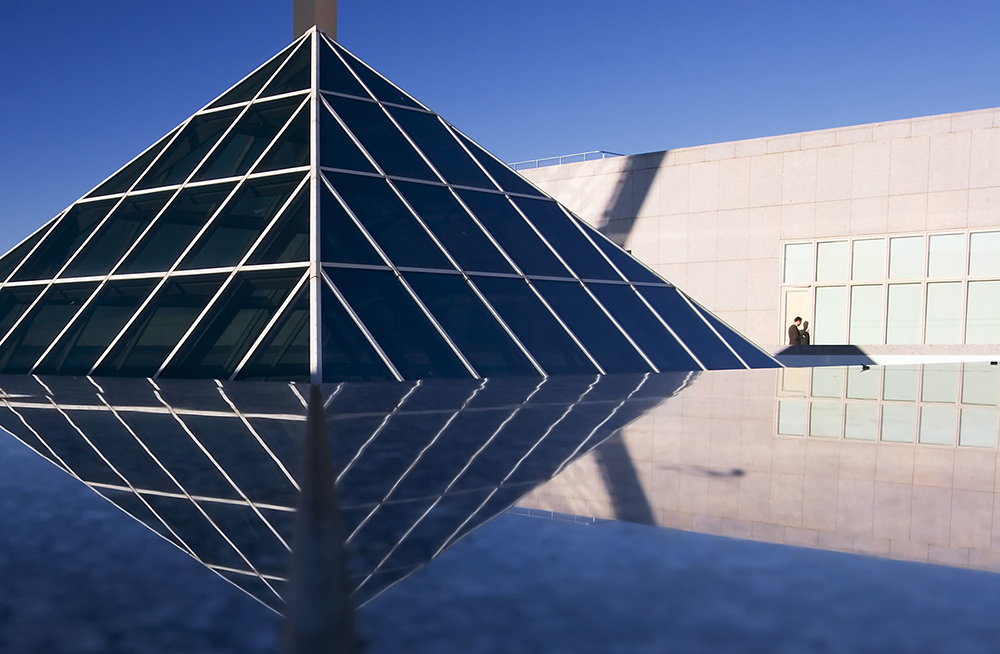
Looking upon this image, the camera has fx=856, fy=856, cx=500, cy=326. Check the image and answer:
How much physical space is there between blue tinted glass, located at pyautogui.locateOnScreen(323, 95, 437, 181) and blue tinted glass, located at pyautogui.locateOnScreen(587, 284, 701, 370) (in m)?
3.92

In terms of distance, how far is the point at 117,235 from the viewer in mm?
15633

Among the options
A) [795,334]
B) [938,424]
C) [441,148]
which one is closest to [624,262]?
[441,148]

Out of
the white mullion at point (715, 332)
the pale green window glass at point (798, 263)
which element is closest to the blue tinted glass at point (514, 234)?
the white mullion at point (715, 332)

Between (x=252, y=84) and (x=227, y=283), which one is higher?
(x=252, y=84)

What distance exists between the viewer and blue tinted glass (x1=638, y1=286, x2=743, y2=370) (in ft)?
51.1

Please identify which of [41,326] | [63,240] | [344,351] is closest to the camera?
[344,351]

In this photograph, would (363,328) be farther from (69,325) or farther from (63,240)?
(63,240)

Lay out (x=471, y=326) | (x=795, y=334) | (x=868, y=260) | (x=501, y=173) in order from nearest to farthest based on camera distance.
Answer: (x=471, y=326), (x=501, y=173), (x=795, y=334), (x=868, y=260)

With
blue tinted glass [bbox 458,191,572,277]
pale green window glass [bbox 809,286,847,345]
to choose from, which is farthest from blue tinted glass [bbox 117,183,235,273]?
pale green window glass [bbox 809,286,847,345]

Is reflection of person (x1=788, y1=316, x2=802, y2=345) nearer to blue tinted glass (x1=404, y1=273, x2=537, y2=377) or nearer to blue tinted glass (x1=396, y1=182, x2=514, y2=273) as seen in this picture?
blue tinted glass (x1=396, y1=182, x2=514, y2=273)

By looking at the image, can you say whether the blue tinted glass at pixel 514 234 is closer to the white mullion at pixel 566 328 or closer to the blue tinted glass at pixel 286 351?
the white mullion at pixel 566 328

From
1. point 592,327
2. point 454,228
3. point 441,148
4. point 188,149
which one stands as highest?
point 441,148

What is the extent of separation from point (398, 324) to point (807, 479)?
832 centimetres

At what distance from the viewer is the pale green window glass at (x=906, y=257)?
93.0 ft
